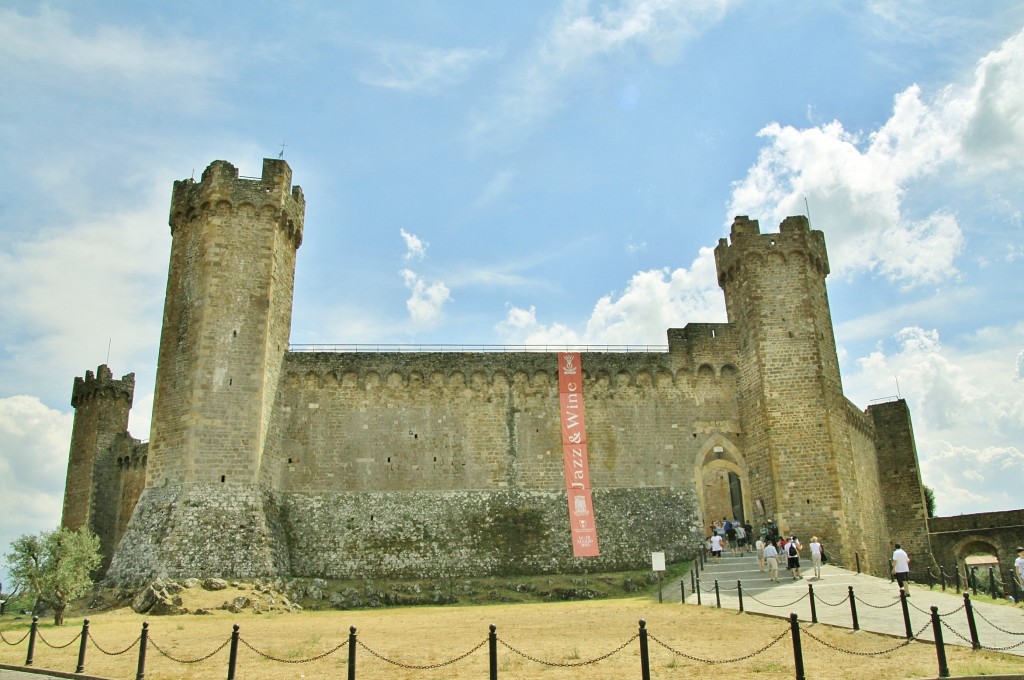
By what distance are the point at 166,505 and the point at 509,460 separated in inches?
435

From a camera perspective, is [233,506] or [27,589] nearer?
[27,589]

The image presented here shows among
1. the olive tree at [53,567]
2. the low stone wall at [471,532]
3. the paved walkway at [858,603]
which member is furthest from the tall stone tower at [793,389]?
the olive tree at [53,567]

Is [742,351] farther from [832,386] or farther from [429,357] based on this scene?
[429,357]

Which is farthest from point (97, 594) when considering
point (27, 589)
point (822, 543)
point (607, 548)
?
point (822, 543)

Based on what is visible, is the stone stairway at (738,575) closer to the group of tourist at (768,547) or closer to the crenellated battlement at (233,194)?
the group of tourist at (768,547)

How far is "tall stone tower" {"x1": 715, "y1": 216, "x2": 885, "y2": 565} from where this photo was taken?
24.0 metres

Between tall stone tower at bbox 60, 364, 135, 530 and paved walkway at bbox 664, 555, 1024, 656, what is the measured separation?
26314mm

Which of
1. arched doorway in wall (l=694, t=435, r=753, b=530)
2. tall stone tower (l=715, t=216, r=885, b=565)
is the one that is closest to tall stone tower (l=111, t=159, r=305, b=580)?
arched doorway in wall (l=694, t=435, r=753, b=530)

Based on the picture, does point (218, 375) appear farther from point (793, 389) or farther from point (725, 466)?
point (793, 389)

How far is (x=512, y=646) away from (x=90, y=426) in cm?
2865

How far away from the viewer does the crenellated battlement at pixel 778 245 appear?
2688 cm

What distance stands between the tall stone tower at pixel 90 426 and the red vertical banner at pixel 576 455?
2141cm

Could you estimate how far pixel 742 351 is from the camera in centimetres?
2723

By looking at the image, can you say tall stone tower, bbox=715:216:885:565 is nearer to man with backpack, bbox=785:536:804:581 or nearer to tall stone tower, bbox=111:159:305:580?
man with backpack, bbox=785:536:804:581
